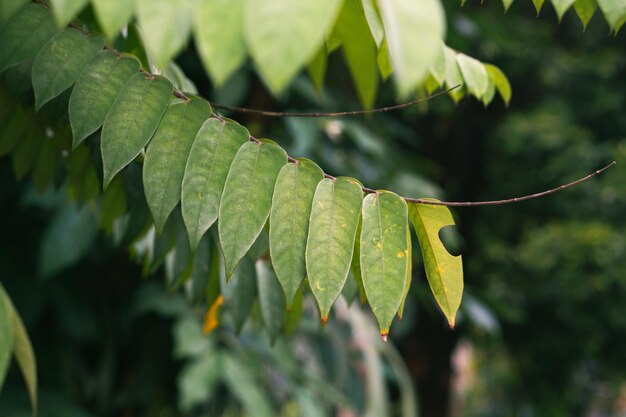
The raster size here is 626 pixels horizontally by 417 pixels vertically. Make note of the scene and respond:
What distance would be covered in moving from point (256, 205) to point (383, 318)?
0.15 m

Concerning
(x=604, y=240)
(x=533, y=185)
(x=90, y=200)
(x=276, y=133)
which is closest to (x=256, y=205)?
(x=90, y=200)

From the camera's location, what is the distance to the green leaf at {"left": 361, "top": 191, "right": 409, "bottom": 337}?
2.02 ft

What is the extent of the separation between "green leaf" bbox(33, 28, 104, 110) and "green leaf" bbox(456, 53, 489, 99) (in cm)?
45

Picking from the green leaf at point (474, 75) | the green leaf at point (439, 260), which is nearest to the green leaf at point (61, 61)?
the green leaf at point (439, 260)

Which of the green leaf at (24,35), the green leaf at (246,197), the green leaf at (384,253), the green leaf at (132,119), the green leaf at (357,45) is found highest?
the green leaf at (357,45)

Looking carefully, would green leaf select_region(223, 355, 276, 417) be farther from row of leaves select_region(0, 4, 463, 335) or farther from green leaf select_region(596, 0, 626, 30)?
green leaf select_region(596, 0, 626, 30)

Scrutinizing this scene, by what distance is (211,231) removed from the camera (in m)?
0.90

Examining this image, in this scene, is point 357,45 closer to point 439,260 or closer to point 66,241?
point 439,260

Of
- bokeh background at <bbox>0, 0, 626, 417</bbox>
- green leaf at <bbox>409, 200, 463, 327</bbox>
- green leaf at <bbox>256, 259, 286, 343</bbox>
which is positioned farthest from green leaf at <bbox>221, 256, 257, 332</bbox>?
green leaf at <bbox>409, 200, 463, 327</bbox>

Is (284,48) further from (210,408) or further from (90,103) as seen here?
(210,408)

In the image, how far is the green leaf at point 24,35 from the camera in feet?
2.31

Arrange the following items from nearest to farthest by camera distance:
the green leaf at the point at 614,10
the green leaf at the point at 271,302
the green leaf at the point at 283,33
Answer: the green leaf at the point at 283,33
the green leaf at the point at 614,10
the green leaf at the point at 271,302

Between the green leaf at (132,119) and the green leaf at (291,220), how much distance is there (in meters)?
0.13

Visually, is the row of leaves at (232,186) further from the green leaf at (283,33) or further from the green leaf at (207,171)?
the green leaf at (283,33)
